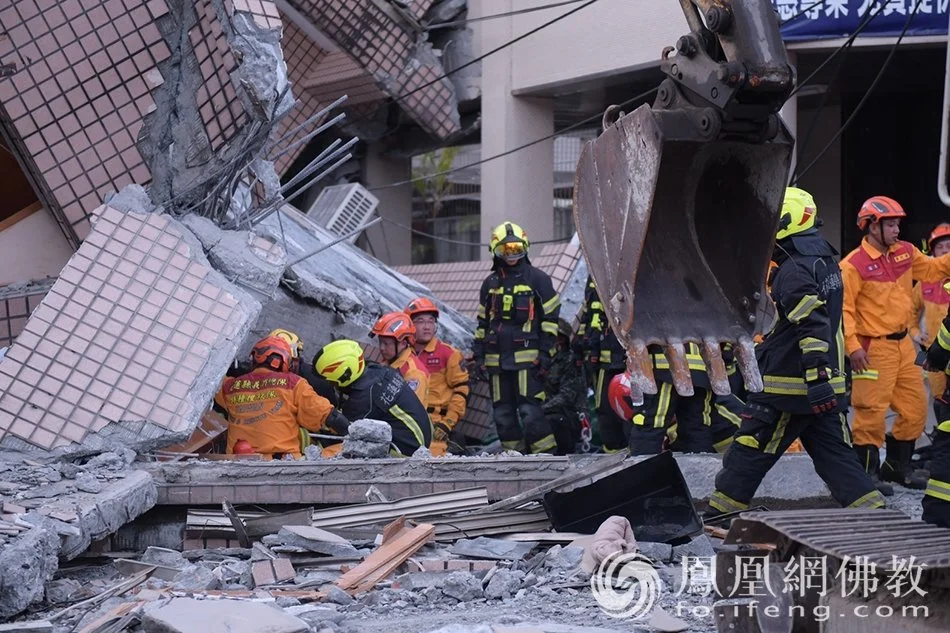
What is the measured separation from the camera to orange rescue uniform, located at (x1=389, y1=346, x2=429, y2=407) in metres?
9.38

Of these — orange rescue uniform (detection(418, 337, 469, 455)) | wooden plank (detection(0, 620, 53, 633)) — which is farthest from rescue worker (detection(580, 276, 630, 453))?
wooden plank (detection(0, 620, 53, 633))

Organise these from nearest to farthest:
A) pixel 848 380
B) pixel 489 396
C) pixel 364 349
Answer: pixel 848 380
pixel 364 349
pixel 489 396

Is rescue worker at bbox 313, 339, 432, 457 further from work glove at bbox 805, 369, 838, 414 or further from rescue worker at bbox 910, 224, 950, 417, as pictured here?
rescue worker at bbox 910, 224, 950, 417

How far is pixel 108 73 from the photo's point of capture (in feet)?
27.3

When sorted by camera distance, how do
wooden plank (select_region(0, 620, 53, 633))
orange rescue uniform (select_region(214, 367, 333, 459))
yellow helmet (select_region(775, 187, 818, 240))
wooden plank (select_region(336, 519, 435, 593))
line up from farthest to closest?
orange rescue uniform (select_region(214, 367, 333, 459)), yellow helmet (select_region(775, 187, 818, 240)), wooden plank (select_region(336, 519, 435, 593)), wooden plank (select_region(0, 620, 53, 633))

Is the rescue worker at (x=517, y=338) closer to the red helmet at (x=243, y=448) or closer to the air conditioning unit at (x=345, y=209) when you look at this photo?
the red helmet at (x=243, y=448)

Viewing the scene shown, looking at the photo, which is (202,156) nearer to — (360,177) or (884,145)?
(360,177)

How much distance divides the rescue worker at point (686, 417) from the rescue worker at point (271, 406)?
195 centimetres

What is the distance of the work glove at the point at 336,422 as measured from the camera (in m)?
7.97

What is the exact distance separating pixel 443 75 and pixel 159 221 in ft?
23.7

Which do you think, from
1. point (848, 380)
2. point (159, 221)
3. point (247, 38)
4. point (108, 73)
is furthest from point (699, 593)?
point (108, 73)

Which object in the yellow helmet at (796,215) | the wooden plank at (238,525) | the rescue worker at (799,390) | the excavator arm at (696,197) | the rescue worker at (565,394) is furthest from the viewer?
the rescue worker at (565,394)

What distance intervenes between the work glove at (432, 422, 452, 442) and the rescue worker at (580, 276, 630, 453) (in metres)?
1.20

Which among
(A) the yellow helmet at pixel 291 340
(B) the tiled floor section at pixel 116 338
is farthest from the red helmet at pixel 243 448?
(B) the tiled floor section at pixel 116 338
